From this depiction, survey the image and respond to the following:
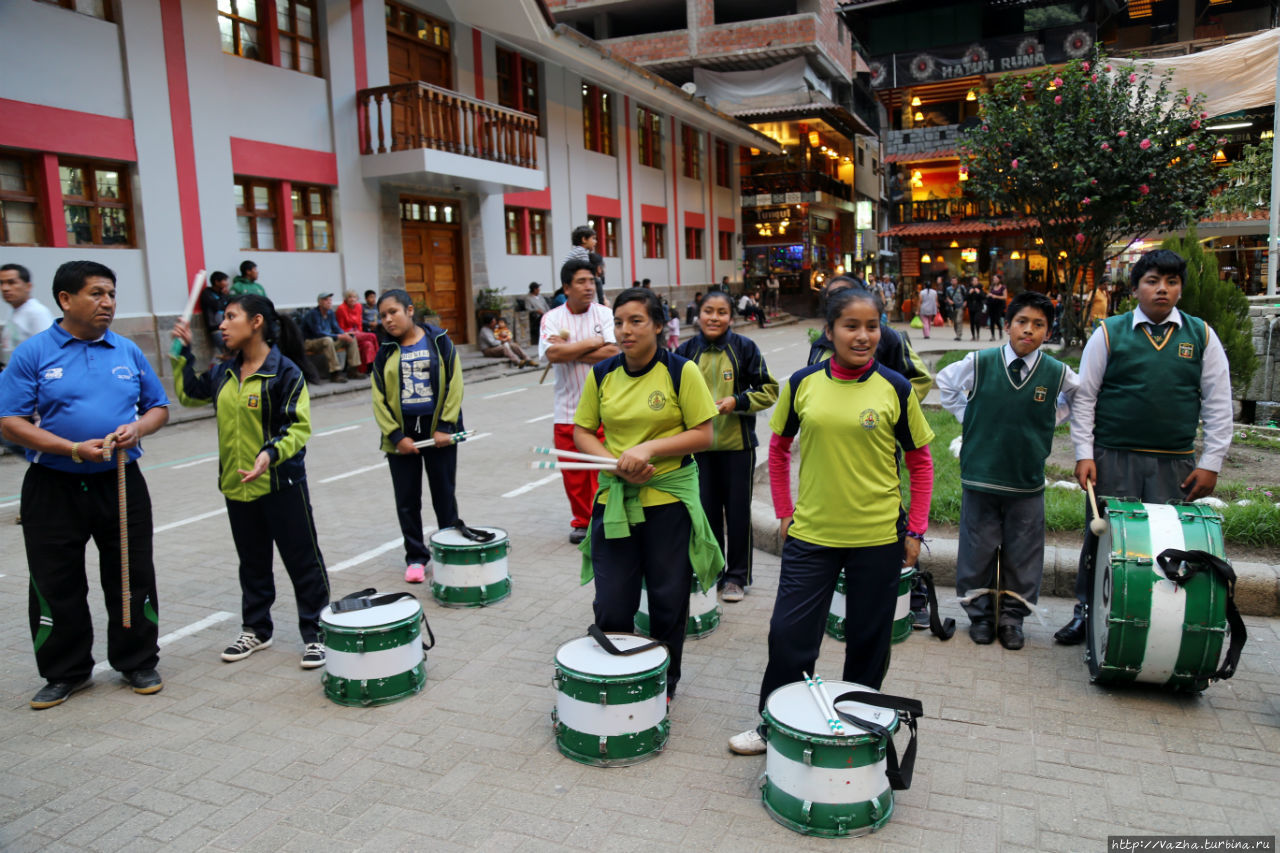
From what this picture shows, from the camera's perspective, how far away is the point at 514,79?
847 inches

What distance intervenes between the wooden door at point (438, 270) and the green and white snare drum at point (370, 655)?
1486 cm

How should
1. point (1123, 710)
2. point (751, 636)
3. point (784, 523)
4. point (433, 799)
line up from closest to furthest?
1. point (433, 799)
2. point (784, 523)
3. point (1123, 710)
4. point (751, 636)

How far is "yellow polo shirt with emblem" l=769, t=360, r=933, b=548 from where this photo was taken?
11.4 ft

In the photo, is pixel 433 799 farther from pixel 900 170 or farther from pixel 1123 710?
pixel 900 170

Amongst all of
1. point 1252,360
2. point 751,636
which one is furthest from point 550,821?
point 1252,360

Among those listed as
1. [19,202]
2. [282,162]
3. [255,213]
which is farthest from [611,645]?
[282,162]

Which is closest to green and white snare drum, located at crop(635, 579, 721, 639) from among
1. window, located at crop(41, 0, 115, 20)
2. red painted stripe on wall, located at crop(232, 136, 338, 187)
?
window, located at crop(41, 0, 115, 20)

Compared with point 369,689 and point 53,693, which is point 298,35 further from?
point 369,689

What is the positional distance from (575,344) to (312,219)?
38.9ft

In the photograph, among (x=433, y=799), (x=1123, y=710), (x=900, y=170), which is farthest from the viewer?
(x=900, y=170)

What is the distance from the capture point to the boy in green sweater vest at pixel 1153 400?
447 cm

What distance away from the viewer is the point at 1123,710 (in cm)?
402

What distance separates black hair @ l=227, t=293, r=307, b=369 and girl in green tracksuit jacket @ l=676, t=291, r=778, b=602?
2161mm

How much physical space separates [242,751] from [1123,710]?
3.88 m
